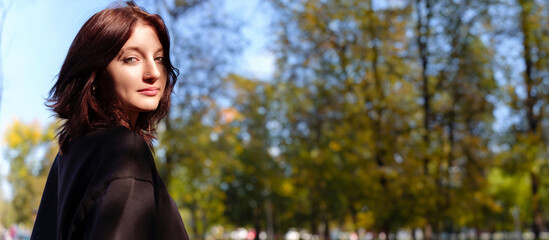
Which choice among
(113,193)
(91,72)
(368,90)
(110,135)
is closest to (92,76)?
(91,72)

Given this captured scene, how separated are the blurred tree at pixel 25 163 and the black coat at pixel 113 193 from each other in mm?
18564

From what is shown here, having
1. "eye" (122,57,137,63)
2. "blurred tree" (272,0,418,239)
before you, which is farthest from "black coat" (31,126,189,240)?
"blurred tree" (272,0,418,239)

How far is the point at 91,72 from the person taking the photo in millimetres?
1647

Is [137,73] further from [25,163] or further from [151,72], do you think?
[25,163]

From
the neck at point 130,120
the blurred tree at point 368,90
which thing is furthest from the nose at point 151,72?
the blurred tree at point 368,90

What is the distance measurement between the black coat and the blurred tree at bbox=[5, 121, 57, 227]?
1856 cm

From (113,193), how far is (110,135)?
198mm

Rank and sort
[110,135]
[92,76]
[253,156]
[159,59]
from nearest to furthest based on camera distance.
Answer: [110,135] < [92,76] < [159,59] < [253,156]

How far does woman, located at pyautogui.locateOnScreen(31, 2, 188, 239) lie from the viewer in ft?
4.62

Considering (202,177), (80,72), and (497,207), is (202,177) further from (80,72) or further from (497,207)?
(80,72)

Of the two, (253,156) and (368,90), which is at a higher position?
(368,90)

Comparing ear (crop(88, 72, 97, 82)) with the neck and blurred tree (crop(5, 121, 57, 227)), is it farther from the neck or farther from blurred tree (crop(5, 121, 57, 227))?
blurred tree (crop(5, 121, 57, 227))

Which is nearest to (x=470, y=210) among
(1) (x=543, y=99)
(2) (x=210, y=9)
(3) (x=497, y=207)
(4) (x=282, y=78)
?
(3) (x=497, y=207)

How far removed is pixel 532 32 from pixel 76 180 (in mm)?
13869
